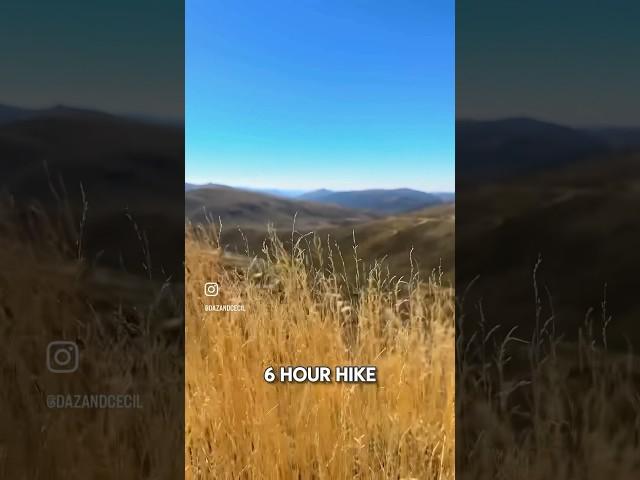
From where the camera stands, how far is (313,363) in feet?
7.05

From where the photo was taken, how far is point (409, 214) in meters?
2.16

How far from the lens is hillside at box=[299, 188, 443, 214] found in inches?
85.4

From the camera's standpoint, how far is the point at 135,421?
2.17 metres

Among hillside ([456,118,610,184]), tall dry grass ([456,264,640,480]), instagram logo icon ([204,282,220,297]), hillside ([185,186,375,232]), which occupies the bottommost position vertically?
tall dry grass ([456,264,640,480])

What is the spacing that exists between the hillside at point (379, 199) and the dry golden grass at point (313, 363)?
0.28 meters

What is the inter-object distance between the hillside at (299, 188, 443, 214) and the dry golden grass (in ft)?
0.92

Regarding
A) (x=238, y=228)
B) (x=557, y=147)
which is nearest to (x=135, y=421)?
(x=238, y=228)

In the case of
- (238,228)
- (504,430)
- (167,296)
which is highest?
(238,228)

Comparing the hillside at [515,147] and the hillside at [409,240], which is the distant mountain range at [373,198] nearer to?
the hillside at [409,240]

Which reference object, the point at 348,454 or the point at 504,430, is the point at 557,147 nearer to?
the point at 504,430

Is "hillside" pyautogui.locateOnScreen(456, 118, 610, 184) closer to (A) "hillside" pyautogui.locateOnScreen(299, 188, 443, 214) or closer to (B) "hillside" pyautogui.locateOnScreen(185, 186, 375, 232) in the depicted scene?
(A) "hillside" pyautogui.locateOnScreen(299, 188, 443, 214)

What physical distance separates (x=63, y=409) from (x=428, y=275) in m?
1.83

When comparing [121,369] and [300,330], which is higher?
[300,330]

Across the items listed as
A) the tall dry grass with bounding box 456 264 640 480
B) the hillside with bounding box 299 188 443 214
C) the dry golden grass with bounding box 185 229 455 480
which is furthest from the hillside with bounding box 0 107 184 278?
the tall dry grass with bounding box 456 264 640 480
